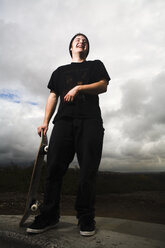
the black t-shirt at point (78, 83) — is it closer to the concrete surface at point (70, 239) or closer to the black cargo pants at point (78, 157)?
the black cargo pants at point (78, 157)

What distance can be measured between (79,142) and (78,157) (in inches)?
7.1

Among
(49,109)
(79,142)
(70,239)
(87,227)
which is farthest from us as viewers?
(49,109)

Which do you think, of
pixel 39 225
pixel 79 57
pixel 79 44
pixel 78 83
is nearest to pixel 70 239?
pixel 39 225

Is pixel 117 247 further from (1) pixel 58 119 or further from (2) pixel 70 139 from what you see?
Result: (1) pixel 58 119

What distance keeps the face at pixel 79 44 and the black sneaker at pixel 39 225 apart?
2.06m

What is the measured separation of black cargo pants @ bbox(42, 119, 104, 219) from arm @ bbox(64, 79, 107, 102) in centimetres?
31

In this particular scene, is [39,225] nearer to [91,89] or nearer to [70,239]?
[70,239]

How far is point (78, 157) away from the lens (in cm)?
209

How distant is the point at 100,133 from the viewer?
2.07 meters

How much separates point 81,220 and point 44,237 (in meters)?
0.39

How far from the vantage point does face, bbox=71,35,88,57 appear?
248 cm

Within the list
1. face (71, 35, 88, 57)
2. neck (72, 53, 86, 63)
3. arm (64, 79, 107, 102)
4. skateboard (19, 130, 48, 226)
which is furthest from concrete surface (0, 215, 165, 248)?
face (71, 35, 88, 57)

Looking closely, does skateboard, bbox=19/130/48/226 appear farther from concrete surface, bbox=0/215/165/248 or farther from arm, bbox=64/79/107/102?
arm, bbox=64/79/107/102

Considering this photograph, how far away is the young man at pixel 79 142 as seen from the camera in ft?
6.31
